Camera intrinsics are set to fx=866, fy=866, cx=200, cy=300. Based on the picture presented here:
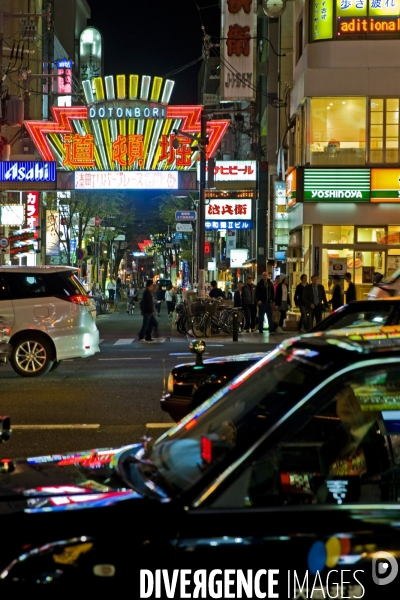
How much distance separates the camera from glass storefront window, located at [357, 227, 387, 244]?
30234 mm

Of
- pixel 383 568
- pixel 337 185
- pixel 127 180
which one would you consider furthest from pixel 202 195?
pixel 383 568

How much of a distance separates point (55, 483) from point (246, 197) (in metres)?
35.9

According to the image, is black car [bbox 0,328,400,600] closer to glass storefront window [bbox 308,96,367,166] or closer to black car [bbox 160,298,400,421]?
black car [bbox 160,298,400,421]

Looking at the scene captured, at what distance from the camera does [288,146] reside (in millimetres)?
35688

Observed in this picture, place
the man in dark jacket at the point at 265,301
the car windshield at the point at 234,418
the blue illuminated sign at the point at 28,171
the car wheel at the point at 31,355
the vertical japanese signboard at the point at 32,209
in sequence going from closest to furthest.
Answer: the car windshield at the point at 234,418, the car wheel at the point at 31,355, the man in dark jacket at the point at 265,301, the blue illuminated sign at the point at 28,171, the vertical japanese signboard at the point at 32,209

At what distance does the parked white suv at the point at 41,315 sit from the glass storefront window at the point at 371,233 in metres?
16.4

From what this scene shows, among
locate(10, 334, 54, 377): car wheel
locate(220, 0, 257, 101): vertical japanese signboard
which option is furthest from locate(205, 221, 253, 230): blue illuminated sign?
locate(10, 334, 54, 377): car wheel

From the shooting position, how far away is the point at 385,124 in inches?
1170

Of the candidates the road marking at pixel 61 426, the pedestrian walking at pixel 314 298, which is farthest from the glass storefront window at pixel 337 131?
the road marking at pixel 61 426

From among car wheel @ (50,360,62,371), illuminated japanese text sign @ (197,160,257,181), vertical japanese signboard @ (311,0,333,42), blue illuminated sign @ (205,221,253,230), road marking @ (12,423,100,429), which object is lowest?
car wheel @ (50,360,62,371)

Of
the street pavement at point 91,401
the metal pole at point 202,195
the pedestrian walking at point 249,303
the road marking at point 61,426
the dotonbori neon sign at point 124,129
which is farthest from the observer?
the dotonbori neon sign at point 124,129

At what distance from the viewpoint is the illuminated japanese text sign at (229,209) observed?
3997 cm

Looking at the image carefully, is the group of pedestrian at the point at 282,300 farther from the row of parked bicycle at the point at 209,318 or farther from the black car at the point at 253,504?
the black car at the point at 253,504

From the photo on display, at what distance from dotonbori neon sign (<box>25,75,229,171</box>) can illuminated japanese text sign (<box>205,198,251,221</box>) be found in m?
7.59
